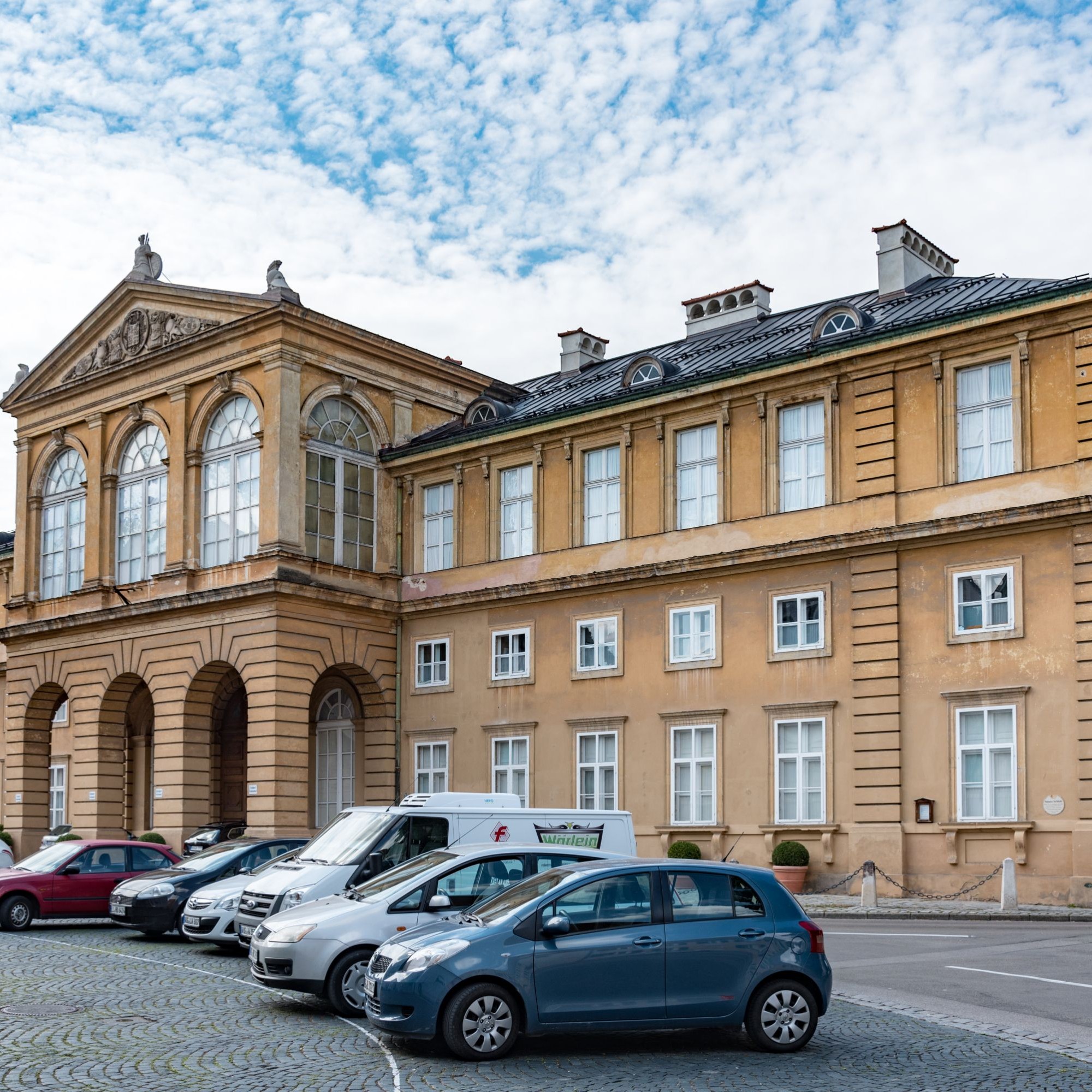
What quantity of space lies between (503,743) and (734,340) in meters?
11.6

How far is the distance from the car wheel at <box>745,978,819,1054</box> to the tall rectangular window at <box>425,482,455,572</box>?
27142 mm

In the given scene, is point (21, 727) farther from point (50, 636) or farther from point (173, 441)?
point (173, 441)

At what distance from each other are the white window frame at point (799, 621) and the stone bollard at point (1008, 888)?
6657 mm

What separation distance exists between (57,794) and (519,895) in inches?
1496

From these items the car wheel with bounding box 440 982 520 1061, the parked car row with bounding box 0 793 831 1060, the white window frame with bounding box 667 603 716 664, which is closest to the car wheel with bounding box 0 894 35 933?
the parked car row with bounding box 0 793 831 1060

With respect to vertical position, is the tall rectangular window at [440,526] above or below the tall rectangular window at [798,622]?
above

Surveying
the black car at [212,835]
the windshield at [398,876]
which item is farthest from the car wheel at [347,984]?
the black car at [212,835]

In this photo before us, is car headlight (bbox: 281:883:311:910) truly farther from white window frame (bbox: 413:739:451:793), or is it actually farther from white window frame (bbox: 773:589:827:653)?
white window frame (bbox: 413:739:451:793)

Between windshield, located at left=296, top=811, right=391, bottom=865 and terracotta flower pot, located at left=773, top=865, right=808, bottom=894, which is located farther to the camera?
terracotta flower pot, located at left=773, top=865, right=808, bottom=894

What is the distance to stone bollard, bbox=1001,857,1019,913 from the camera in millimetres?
26078

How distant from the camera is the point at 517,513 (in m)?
38.1

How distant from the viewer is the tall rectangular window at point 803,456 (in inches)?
1268

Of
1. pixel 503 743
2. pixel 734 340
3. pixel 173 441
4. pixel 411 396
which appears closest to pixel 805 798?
pixel 503 743

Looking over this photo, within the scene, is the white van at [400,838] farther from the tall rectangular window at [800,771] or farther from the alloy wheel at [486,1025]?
the tall rectangular window at [800,771]
